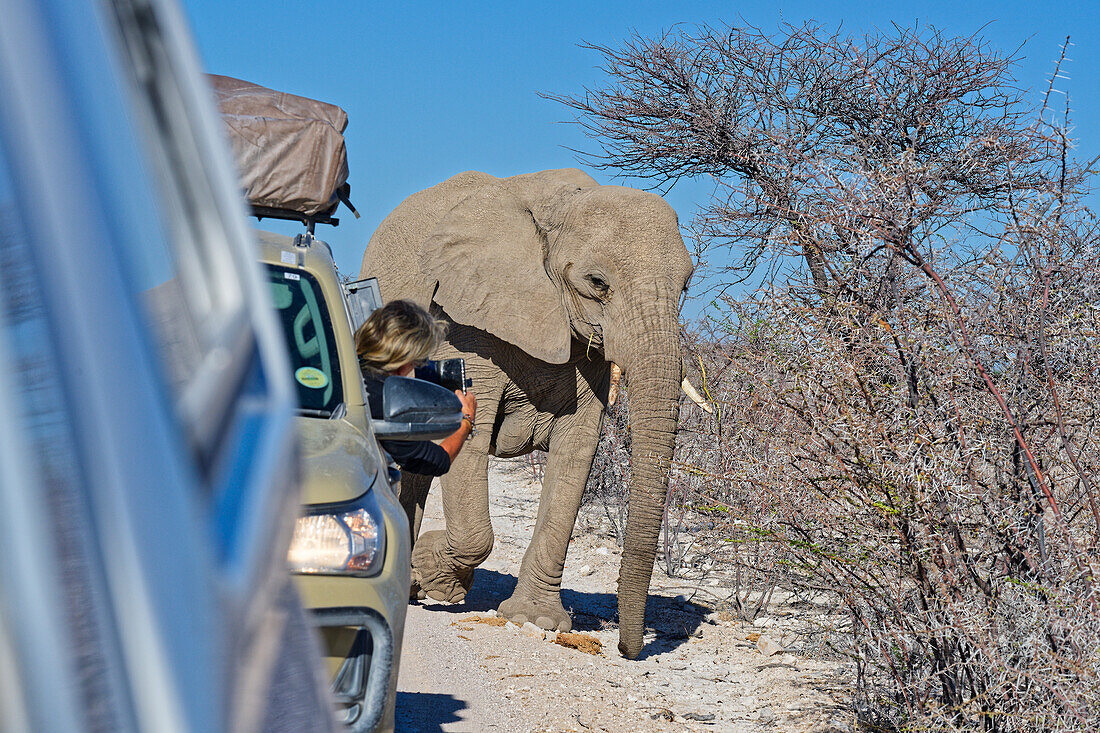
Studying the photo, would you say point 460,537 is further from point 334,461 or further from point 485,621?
point 334,461

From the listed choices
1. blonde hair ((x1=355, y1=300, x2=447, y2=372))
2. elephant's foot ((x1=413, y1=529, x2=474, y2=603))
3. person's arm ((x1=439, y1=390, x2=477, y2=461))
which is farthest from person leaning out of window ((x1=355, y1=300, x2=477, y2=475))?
elephant's foot ((x1=413, y1=529, x2=474, y2=603))

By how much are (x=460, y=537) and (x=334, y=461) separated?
496 cm

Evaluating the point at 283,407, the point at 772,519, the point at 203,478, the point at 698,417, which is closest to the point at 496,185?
the point at 698,417

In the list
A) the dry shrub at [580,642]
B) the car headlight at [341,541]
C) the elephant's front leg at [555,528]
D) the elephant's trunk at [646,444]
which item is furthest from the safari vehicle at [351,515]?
the elephant's front leg at [555,528]

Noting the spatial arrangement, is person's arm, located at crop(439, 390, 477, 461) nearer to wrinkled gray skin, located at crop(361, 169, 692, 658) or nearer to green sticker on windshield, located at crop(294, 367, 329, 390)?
wrinkled gray skin, located at crop(361, 169, 692, 658)

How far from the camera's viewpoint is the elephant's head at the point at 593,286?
6961mm

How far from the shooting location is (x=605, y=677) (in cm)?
612

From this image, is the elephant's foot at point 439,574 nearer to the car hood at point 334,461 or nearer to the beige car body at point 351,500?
the beige car body at point 351,500

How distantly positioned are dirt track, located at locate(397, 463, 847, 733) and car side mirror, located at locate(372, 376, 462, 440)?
67.2 inches

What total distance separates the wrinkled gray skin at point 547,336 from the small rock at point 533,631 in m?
0.15

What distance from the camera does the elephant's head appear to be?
6961mm

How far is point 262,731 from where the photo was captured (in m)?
0.77

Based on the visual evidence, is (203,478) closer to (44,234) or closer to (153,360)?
(153,360)

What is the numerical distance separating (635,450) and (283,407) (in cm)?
585
